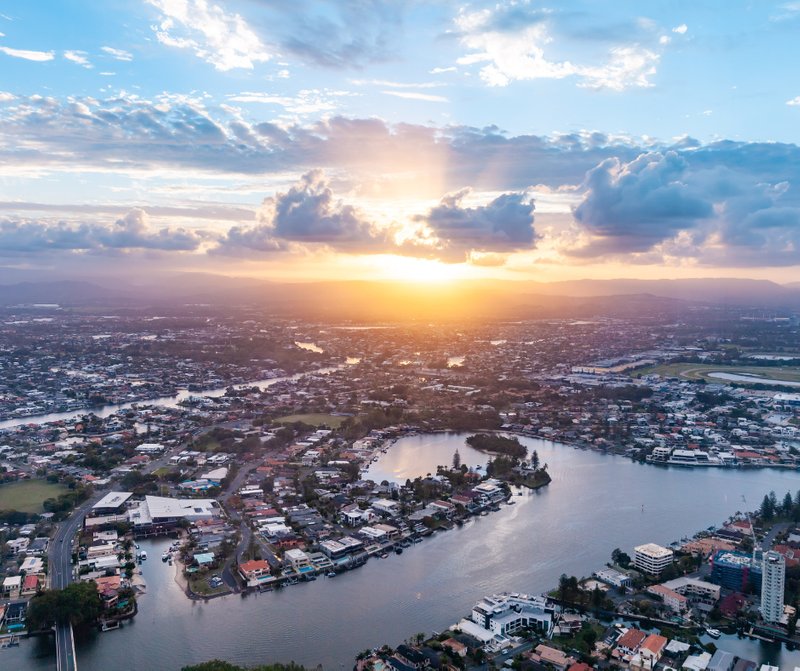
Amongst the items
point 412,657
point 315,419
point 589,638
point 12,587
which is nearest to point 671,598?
point 589,638

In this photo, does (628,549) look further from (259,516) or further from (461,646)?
(259,516)

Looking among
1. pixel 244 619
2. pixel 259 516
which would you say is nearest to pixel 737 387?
pixel 259 516

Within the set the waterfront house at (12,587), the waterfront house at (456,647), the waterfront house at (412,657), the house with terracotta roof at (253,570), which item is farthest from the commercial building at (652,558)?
the waterfront house at (12,587)

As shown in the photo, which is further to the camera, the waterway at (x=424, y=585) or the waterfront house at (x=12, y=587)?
the waterfront house at (x=12, y=587)

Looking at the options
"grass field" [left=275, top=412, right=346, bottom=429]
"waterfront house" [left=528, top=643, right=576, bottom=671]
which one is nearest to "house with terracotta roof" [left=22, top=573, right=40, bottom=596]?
"waterfront house" [left=528, top=643, right=576, bottom=671]

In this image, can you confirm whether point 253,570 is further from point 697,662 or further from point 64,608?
point 697,662

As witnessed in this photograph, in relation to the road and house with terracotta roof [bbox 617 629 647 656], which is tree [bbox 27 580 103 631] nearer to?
the road

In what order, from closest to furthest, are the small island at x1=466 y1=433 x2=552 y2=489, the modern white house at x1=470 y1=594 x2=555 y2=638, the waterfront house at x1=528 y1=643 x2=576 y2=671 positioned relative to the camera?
1. the waterfront house at x1=528 y1=643 x2=576 y2=671
2. the modern white house at x1=470 y1=594 x2=555 y2=638
3. the small island at x1=466 y1=433 x2=552 y2=489

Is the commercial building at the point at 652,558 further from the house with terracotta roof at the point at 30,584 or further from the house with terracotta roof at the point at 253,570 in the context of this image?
the house with terracotta roof at the point at 30,584
